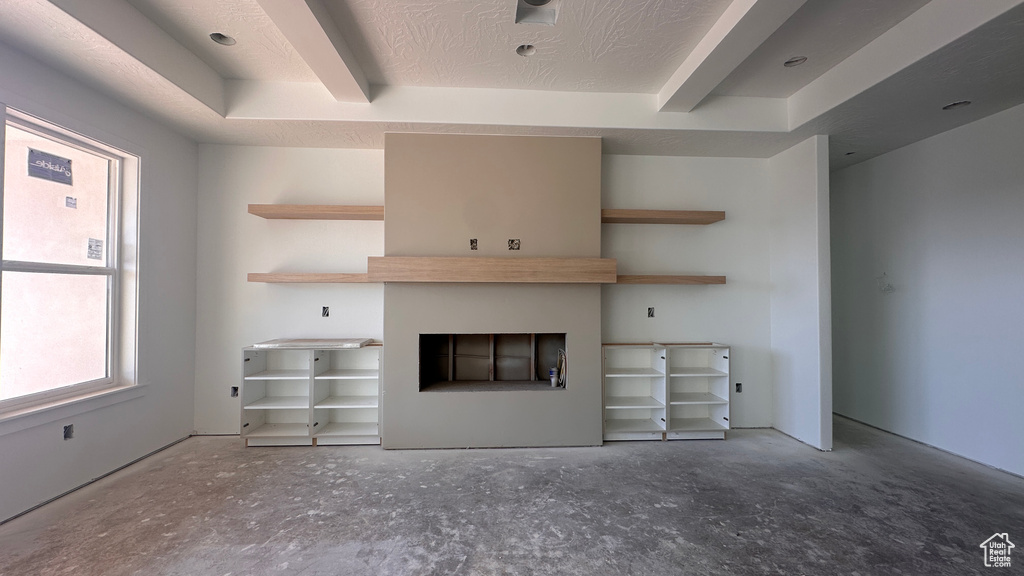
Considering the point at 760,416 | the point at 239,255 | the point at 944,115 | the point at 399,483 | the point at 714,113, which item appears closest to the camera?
the point at 399,483

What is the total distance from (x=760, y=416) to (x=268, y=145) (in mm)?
5679

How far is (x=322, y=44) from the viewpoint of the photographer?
97.7 inches

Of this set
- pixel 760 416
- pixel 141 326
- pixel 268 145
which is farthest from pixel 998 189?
pixel 141 326

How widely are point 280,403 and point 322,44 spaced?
2.96 m

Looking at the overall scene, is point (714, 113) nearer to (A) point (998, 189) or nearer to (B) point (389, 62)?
(A) point (998, 189)

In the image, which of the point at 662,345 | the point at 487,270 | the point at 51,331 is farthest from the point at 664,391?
the point at 51,331

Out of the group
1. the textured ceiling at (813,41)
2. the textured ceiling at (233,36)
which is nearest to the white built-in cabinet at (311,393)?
the textured ceiling at (233,36)

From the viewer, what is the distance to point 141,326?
3.14m

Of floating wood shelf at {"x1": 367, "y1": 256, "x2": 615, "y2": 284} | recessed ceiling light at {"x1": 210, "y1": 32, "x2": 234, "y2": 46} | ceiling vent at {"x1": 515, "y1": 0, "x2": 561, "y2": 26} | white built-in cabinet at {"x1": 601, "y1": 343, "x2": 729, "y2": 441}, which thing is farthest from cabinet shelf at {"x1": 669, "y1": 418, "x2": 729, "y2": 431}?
recessed ceiling light at {"x1": 210, "y1": 32, "x2": 234, "y2": 46}

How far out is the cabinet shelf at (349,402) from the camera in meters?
3.45

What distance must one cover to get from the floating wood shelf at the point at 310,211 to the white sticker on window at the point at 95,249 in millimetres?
1030

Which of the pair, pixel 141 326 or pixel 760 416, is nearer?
pixel 141 326

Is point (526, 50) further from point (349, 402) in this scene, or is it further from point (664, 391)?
point (349, 402)

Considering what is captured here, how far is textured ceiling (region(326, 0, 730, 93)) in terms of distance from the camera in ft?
7.79
